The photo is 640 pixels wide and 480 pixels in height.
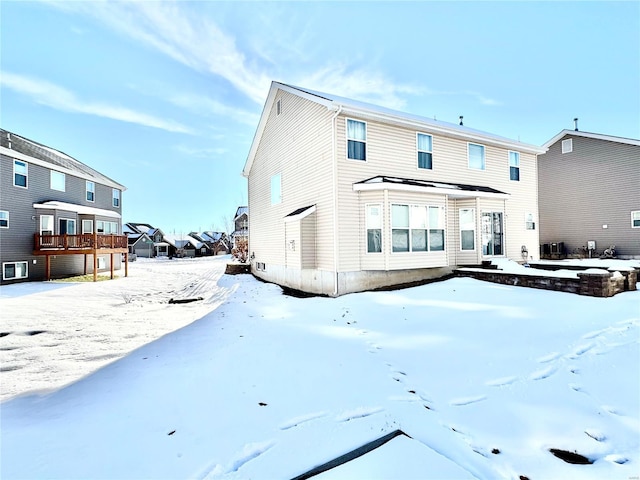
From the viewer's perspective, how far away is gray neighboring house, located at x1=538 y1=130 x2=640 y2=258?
17859 millimetres

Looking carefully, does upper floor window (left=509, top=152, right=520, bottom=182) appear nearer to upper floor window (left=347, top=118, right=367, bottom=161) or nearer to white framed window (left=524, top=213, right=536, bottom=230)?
white framed window (left=524, top=213, right=536, bottom=230)

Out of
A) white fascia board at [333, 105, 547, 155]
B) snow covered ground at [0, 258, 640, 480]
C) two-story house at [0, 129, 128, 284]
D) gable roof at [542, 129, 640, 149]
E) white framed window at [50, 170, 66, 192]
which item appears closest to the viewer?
snow covered ground at [0, 258, 640, 480]

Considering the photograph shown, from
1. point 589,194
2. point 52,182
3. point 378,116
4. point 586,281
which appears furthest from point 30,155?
point 589,194

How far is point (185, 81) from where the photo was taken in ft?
63.2

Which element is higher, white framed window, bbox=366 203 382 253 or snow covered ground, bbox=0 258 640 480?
white framed window, bbox=366 203 382 253

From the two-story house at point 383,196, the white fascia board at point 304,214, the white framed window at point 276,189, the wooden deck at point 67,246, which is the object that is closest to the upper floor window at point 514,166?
the two-story house at point 383,196

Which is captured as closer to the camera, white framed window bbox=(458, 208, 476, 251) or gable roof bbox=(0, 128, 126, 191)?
white framed window bbox=(458, 208, 476, 251)

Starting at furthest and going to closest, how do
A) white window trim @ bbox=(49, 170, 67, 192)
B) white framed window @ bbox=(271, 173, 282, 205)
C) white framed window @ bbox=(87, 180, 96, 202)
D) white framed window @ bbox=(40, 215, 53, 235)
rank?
white framed window @ bbox=(87, 180, 96, 202) < white window trim @ bbox=(49, 170, 67, 192) < white framed window @ bbox=(40, 215, 53, 235) < white framed window @ bbox=(271, 173, 282, 205)

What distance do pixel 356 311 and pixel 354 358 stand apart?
3282 mm

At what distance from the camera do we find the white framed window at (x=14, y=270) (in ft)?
52.0

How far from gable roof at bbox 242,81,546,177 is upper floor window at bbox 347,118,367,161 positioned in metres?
0.34

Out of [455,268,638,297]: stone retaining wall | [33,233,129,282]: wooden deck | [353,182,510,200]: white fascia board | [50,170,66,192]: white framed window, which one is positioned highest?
[50,170,66,192]: white framed window

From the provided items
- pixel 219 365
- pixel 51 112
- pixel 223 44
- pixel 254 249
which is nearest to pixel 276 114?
pixel 223 44

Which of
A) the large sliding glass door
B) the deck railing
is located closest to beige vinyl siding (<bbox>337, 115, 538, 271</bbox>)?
the large sliding glass door
